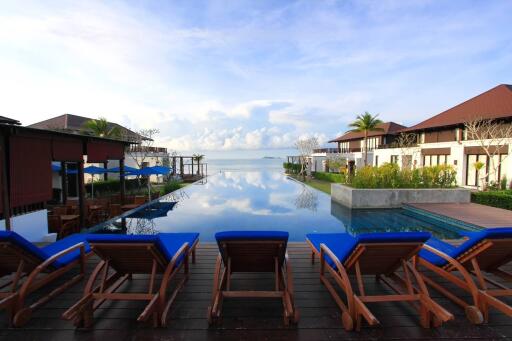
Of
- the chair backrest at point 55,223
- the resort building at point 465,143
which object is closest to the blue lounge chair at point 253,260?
the chair backrest at point 55,223

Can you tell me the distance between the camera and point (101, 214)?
30.2 ft

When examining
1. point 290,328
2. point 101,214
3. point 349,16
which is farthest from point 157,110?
point 290,328

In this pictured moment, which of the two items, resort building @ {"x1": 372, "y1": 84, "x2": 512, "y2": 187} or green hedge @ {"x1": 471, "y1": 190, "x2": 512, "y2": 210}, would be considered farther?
resort building @ {"x1": 372, "y1": 84, "x2": 512, "y2": 187}

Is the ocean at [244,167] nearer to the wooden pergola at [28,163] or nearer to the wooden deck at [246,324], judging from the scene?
the wooden pergola at [28,163]

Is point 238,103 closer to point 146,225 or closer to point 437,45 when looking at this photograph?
point 437,45

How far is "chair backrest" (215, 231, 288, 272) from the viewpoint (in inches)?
109

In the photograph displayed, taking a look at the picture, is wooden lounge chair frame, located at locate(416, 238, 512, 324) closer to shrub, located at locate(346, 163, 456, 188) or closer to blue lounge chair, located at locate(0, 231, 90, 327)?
blue lounge chair, located at locate(0, 231, 90, 327)

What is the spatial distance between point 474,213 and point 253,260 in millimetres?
10214

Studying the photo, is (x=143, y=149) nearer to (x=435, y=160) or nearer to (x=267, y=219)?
(x=267, y=219)

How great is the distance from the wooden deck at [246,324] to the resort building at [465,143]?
15.8 meters

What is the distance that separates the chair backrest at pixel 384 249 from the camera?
8.74 feet

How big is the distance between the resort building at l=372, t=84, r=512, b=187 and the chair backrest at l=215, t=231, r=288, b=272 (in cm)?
1627

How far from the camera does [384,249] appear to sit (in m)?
2.74

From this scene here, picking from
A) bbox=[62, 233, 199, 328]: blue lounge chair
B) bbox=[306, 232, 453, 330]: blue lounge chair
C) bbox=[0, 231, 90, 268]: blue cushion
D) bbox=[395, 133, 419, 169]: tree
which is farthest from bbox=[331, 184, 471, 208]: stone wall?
bbox=[395, 133, 419, 169]: tree
